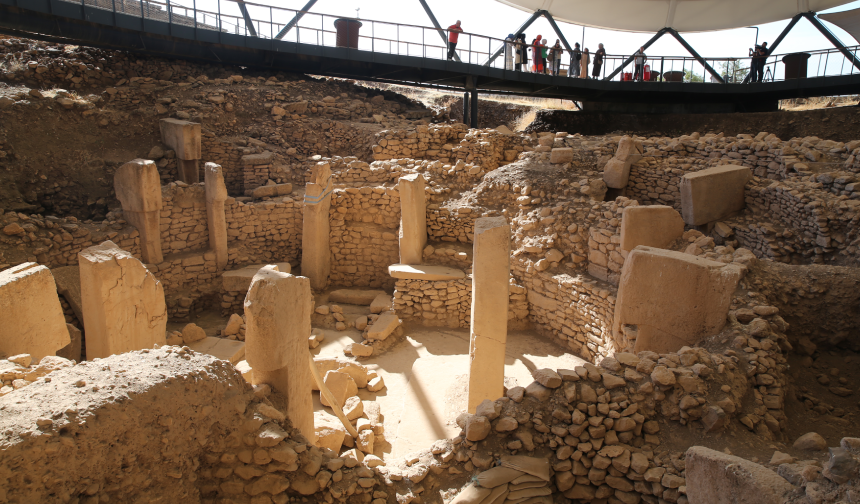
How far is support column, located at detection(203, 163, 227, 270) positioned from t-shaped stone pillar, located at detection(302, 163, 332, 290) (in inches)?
61.5

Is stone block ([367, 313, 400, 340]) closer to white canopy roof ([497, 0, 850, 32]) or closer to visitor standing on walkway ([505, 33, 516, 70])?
visitor standing on walkway ([505, 33, 516, 70])

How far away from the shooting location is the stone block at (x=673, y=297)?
5.03 m

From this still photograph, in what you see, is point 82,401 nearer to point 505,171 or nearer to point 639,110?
point 505,171

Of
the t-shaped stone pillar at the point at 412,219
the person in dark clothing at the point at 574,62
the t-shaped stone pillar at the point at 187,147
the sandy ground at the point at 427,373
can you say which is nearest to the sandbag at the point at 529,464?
the sandy ground at the point at 427,373

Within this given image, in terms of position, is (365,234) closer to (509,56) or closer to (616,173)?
(616,173)

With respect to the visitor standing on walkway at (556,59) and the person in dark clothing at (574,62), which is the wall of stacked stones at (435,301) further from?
the person in dark clothing at (574,62)

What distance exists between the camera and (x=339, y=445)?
18.1 ft

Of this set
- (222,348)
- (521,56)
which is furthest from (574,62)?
(222,348)

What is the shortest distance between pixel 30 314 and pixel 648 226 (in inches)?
294

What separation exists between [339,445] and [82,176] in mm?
8652

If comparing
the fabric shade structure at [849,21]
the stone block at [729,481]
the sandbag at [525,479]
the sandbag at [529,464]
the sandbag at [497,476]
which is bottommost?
the sandbag at [525,479]

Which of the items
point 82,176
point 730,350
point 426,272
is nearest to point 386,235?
point 426,272

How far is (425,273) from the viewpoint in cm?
923

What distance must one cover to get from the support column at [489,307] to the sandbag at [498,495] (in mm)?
2191
